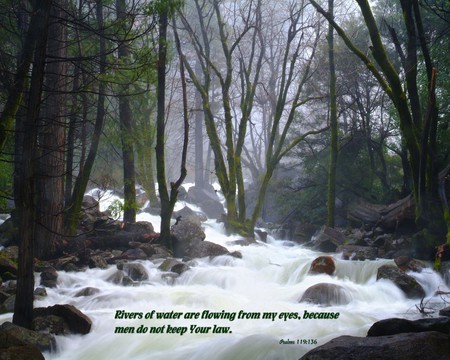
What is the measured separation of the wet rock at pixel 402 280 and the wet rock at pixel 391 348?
3996 millimetres

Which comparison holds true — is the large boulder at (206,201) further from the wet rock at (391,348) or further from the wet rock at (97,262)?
the wet rock at (391,348)

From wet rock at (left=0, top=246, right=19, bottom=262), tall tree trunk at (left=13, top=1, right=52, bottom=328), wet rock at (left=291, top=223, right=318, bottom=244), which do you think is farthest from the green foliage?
wet rock at (left=291, top=223, right=318, bottom=244)

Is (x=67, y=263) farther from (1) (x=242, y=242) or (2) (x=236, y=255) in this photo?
(1) (x=242, y=242)

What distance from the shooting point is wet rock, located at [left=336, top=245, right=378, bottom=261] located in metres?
11.0

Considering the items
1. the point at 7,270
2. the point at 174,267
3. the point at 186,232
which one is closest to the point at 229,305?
the point at 174,267

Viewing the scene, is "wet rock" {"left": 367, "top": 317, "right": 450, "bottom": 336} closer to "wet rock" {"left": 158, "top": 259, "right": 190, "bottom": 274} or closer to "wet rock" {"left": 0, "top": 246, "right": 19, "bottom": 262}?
"wet rock" {"left": 158, "top": 259, "right": 190, "bottom": 274}

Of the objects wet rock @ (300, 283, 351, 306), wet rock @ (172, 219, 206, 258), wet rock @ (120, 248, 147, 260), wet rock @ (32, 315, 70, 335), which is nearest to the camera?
wet rock @ (32, 315, 70, 335)

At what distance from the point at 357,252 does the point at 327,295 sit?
4154 mm

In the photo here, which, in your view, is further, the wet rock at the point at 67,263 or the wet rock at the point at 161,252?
the wet rock at the point at 161,252

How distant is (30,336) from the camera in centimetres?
526

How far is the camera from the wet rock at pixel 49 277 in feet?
26.7

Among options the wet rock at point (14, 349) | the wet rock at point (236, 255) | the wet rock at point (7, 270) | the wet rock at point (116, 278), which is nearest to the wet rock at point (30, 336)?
the wet rock at point (14, 349)

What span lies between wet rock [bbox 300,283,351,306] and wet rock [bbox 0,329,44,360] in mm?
4791

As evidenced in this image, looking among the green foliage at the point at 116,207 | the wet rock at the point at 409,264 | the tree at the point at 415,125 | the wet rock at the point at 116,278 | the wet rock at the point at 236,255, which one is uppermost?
the tree at the point at 415,125
